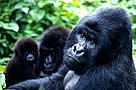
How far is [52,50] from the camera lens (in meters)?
5.20

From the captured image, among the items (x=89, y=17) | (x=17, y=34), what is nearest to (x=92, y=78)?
(x=89, y=17)

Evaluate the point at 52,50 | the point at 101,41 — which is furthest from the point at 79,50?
the point at 52,50

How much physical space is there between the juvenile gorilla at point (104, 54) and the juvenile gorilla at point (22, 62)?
179 centimetres

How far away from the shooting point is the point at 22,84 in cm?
401

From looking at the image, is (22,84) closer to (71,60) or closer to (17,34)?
(71,60)

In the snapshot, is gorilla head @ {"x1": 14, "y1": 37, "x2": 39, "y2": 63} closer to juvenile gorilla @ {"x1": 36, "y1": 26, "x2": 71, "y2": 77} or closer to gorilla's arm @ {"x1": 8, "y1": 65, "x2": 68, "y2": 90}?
juvenile gorilla @ {"x1": 36, "y1": 26, "x2": 71, "y2": 77}

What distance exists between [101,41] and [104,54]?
0.52ft

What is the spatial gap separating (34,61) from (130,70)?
2.34 meters

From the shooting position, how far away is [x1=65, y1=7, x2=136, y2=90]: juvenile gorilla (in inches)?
122

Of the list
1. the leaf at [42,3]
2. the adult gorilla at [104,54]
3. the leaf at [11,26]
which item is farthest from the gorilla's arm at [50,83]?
the leaf at [42,3]

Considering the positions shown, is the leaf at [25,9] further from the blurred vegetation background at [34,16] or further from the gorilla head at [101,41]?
the gorilla head at [101,41]

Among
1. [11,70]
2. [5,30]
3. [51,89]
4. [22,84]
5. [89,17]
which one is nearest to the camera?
[89,17]

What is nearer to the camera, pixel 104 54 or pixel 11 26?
pixel 104 54

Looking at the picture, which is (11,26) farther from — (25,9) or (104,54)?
(104,54)
